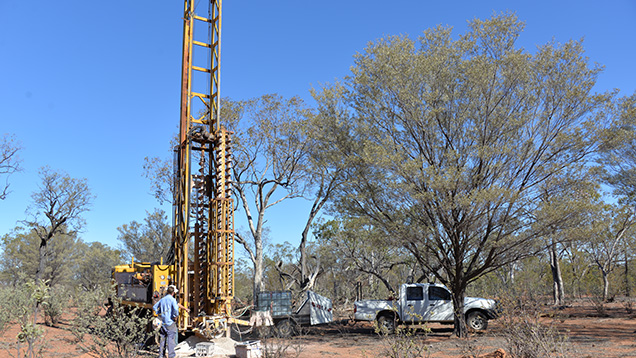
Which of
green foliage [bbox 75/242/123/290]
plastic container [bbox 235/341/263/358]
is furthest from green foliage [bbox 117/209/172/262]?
plastic container [bbox 235/341/263/358]

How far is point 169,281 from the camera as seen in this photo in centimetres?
1269

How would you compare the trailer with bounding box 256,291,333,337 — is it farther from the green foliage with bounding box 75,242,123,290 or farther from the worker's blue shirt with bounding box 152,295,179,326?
→ the green foliage with bounding box 75,242,123,290

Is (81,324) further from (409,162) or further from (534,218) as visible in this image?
(534,218)

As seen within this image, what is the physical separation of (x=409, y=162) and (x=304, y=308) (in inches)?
270

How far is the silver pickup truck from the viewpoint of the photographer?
16.3 m

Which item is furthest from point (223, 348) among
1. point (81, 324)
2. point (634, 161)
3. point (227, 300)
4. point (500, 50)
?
point (634, 161)

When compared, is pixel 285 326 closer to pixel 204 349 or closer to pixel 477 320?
pixel 204 349

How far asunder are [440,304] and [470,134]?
20.4 feet

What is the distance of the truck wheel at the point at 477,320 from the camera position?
16219 millimetres

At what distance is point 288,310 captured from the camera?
54.1 feet

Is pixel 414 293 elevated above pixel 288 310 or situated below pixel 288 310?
above

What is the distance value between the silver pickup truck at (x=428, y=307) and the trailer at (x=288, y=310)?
153cm

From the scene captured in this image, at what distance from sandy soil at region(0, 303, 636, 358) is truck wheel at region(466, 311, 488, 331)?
11.6 inches

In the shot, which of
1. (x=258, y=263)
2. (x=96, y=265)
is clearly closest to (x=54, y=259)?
(x=96, y=265)
